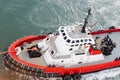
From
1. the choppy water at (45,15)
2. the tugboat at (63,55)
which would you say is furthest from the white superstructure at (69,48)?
the choppy water at (45,15)

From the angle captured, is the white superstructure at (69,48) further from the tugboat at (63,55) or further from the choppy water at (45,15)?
the choppy water at (45,15)

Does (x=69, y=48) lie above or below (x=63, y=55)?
above

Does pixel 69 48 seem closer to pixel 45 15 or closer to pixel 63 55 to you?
pixel 63 55

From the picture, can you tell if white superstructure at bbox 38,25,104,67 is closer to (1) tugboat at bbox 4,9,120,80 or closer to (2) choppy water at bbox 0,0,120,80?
(1) tugboat at bbox 4,9,120,80

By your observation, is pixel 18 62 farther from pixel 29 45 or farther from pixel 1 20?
pixel 1 20

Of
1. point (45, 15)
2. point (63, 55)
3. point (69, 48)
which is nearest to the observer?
point (69, 48)

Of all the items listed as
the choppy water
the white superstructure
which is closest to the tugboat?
the white superstructure

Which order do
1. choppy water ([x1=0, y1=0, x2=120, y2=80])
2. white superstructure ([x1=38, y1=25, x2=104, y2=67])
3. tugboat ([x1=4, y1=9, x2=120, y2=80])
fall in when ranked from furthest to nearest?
choppy water ([x1=0, y1=0, x2=120, y2=80]) < white superstructure ([x1=38, y1=25, x2=104, y2=67]) < tugboat ([x1=4, y1=9, x2=120, y2=80])

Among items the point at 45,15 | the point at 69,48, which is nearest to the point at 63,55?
the point at 69,48
